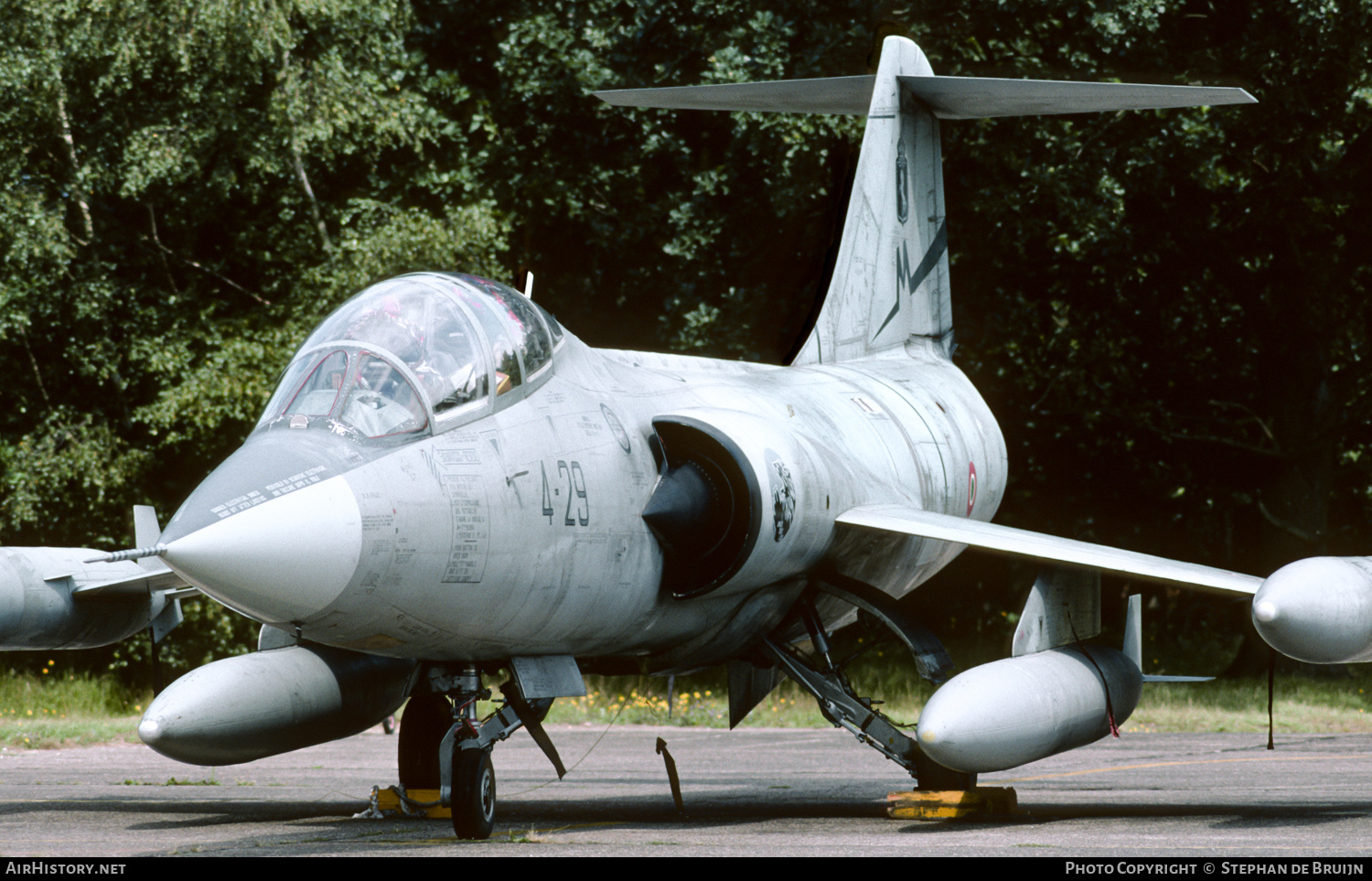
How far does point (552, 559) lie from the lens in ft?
22.0

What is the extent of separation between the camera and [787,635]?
9.10m

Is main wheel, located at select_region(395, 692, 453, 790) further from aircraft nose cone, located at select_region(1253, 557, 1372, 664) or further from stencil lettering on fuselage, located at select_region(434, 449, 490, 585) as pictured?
aircraft nose cone, located at select_region(1253, 557, 1372, 664)

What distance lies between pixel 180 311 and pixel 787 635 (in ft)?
41.7

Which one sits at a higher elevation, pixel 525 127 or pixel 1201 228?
pixel 525 127

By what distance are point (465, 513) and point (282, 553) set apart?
93 cm

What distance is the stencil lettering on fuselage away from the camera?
6215 millimetres

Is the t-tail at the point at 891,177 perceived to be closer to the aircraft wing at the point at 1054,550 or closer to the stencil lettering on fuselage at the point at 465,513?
the aircraft wing at the point at 1054,550

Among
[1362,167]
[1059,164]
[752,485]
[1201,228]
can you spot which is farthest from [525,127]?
[752,485]

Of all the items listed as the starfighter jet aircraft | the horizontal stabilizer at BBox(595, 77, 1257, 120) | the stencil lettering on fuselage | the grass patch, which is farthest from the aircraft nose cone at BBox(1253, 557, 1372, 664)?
the grass patch

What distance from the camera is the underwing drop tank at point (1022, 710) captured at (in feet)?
23.7

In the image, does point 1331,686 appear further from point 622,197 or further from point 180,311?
point 180,311

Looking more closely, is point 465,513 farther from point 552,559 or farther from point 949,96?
point 949,96

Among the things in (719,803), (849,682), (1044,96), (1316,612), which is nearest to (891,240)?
(1044,96)
